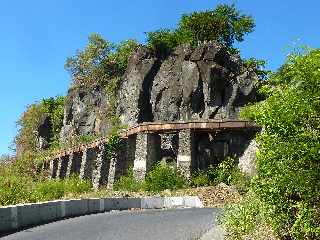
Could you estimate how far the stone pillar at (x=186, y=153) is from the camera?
1323 inches

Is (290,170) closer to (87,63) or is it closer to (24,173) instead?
(24,173)

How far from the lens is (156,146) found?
1411 inches

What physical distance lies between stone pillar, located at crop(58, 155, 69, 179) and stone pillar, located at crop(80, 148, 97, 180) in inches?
274

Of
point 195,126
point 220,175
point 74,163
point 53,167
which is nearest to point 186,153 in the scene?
point 195,126

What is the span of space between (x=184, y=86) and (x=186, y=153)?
462 inches

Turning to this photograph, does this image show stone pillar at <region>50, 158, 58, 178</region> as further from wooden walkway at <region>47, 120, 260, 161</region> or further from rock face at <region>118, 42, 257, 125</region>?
wooden walkway at <region>47, 120, 260, 161</region>

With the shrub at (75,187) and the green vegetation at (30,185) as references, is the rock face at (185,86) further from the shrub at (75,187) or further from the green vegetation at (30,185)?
the shrub at (75,187)

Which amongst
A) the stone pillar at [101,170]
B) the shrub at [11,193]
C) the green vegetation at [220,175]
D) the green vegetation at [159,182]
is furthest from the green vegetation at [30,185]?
the green vegetation at [220,175]

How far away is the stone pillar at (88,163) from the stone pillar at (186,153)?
10177mm

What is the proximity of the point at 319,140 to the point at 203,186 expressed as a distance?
24958 millimetres

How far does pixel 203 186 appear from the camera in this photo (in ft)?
106

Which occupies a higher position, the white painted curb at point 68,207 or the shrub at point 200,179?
the shrub at point 200,179

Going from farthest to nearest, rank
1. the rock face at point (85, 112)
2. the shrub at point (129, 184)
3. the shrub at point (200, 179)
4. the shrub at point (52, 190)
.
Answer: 1. the rock face at point (85, 112)
2. the shrub at point (200, 179)
3. the shrub at point (129, 184)
4. the shrub at point (52, 190)

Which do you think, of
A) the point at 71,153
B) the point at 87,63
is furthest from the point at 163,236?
the point at 87,63
